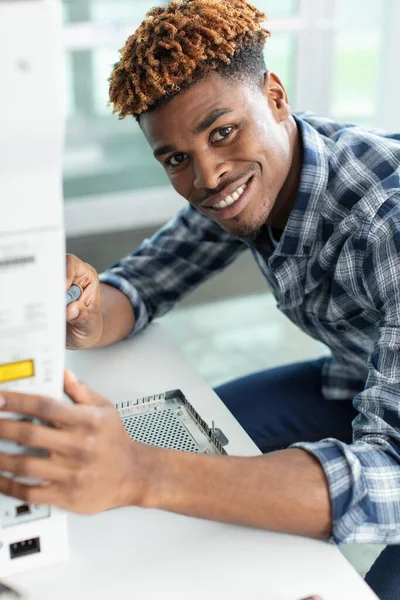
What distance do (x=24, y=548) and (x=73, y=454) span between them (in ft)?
0.53

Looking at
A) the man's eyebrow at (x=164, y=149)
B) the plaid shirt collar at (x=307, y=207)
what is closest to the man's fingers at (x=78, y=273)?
the man's eyebrow at (x=164, y=149)

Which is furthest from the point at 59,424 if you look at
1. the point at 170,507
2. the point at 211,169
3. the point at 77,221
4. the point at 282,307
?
the point at 77,221

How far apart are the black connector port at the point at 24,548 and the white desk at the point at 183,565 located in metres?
0.03

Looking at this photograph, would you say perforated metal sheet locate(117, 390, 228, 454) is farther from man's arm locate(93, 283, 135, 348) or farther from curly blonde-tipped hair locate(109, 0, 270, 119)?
curly blonde-tipped hair locate(109, 0, 270, 119)

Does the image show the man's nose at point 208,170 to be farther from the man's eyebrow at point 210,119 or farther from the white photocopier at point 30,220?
the white photocopier at point 30,220

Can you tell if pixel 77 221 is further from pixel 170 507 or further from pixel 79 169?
pixel 170 507

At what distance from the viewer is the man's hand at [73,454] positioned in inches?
27.8

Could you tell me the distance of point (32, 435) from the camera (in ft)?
2.30

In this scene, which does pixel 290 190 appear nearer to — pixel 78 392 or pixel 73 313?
pixel 73 313

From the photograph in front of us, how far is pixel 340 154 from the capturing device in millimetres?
1243

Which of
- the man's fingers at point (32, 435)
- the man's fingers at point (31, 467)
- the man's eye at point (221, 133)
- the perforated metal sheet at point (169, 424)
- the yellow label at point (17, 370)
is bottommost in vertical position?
the perforated metal sheet at point (169, 424)

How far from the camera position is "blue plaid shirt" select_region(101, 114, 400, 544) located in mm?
867

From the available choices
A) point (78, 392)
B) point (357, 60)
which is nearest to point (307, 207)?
point (78, 392)

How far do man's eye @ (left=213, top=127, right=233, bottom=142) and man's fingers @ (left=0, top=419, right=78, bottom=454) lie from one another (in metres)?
0.64
